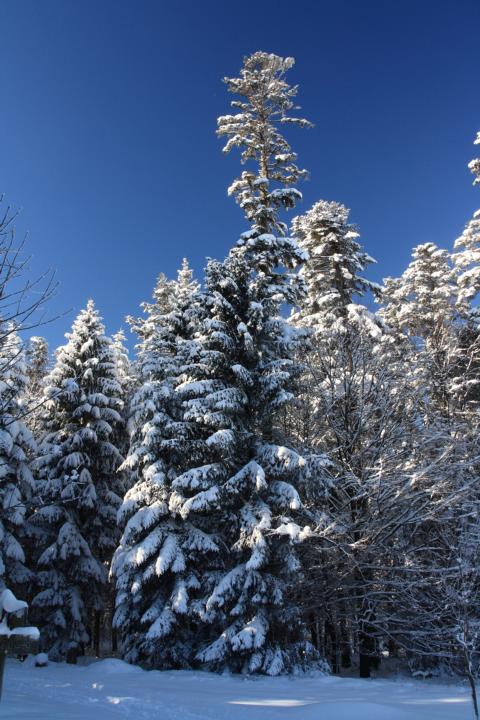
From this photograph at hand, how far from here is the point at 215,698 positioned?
10.4m

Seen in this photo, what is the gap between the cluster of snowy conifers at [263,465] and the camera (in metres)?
13.8

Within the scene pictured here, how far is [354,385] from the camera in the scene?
1655cm

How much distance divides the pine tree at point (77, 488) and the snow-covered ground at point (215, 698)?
15.6 ft

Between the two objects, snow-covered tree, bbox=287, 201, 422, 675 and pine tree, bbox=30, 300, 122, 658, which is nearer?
snow-covered tree, bbox=287, 201, 422, 675

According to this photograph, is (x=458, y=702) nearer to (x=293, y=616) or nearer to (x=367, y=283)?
(x=293, y=616)

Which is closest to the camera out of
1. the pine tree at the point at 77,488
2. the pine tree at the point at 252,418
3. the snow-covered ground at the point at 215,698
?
the snow-covered ground at the point at 215,698

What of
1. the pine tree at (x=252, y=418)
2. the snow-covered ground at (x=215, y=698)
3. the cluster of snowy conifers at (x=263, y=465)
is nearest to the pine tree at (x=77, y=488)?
the cluster of snowy conifers at (x=263, y=465)

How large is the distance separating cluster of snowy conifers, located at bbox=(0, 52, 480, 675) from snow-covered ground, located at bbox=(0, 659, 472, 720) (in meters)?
1.14

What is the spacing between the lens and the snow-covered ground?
337 inches

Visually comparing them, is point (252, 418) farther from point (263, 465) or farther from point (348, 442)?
point (348, 442)

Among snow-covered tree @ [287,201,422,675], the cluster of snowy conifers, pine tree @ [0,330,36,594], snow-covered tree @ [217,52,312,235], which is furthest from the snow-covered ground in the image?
snow-covered tree @ [217,52,312,235]

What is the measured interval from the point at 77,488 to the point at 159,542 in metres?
5.59

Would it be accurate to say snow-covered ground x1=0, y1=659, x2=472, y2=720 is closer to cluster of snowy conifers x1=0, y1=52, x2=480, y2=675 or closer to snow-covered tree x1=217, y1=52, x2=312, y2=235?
cluster of snowy conifers x1=0, y1=52, x2=480, y2=675

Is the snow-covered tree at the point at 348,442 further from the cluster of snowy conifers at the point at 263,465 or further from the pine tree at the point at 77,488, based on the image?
the pine tree at the point at 77,488
